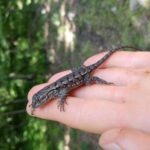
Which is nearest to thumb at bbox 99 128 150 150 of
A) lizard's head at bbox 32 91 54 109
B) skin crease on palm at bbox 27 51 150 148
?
skin crease on palm at bbox 27 51 150 148

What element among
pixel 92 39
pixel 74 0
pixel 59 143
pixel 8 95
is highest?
pixel 74 0

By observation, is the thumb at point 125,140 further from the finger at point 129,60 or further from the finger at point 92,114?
the finger at point 129,60

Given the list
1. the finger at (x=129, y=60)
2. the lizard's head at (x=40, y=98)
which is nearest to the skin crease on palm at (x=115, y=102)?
the finger at (x=129, y=60)

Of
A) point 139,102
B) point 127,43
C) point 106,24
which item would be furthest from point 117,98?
point 106,24

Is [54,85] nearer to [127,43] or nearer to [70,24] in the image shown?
[127,43]

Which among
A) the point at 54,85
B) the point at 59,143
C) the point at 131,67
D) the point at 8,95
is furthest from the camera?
the point at 59,143
